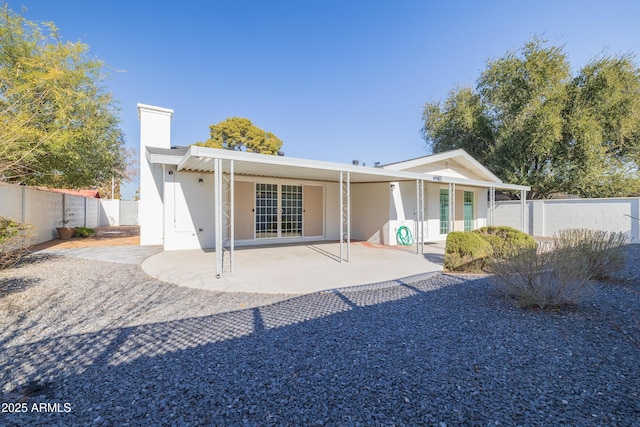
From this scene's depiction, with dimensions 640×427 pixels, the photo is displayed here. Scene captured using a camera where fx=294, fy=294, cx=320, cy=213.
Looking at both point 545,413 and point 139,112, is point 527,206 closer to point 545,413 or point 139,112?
point 545,413

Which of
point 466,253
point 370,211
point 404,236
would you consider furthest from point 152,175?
point 466,253

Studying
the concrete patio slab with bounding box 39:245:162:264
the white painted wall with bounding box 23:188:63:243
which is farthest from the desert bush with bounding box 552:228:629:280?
Answer: the white painted wall with bounding box 23:188:63:243

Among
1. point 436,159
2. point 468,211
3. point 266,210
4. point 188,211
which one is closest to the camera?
point 188,211

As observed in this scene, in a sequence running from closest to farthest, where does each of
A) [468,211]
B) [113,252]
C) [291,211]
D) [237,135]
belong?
[113,252], [291,211], [468,211], [237,135]

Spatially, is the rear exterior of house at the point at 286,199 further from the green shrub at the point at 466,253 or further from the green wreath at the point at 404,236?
the green shrub at the point at 466,253

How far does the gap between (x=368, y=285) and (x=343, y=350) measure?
8.39 feet

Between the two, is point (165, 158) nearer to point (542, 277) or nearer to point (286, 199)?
point (286, 199)

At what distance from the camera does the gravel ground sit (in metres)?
2.02

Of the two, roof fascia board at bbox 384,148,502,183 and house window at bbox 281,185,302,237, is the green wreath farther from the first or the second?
house window at bbox 281,185,302,237

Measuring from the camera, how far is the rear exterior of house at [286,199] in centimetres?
925

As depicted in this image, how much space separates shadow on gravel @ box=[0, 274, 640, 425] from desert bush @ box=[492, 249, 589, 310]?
270mm

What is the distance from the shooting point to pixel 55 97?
315 inches

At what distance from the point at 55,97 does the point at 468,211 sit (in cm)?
1575

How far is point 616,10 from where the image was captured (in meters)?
8.39
